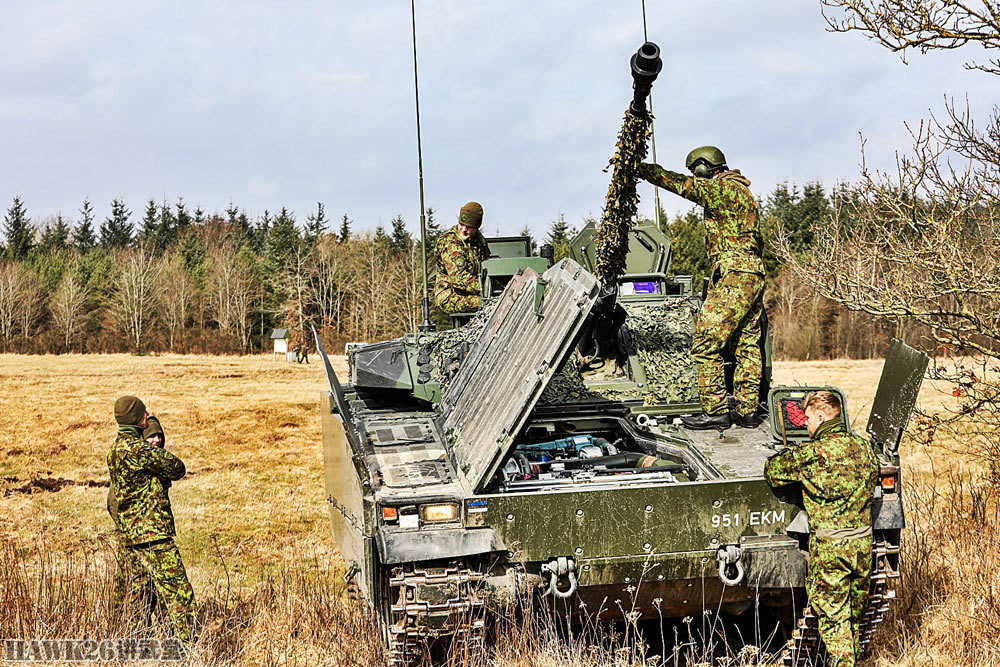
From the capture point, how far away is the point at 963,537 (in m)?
7.84

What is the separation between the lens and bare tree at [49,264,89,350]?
39094 millimetres

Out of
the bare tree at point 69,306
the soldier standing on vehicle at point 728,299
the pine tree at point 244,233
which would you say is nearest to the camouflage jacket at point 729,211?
the soldier standing on vehicle at point 728,299

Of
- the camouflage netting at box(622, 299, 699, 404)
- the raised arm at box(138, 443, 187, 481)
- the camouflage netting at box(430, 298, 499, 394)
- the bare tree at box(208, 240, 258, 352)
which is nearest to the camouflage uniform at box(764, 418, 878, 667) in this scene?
the camouflage netting at box(622, 299, 699, 404)

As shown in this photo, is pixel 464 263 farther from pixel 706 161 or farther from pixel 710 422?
pixel 710 422

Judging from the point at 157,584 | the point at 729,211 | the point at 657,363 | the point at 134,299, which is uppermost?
the point at 134,299

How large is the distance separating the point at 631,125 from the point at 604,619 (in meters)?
2.87

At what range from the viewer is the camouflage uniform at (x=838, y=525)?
5.07m

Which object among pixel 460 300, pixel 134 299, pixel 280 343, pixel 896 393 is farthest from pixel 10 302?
pixel 896 393

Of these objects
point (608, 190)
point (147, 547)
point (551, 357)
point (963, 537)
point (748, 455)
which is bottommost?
point (963, 537)

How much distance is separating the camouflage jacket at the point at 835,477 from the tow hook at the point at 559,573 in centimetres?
120

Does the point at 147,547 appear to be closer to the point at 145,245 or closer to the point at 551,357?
the point at 551,357

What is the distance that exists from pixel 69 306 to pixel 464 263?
34708mm

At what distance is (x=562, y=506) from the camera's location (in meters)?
5.23

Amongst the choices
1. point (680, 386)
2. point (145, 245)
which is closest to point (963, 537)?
point (680, 386)
